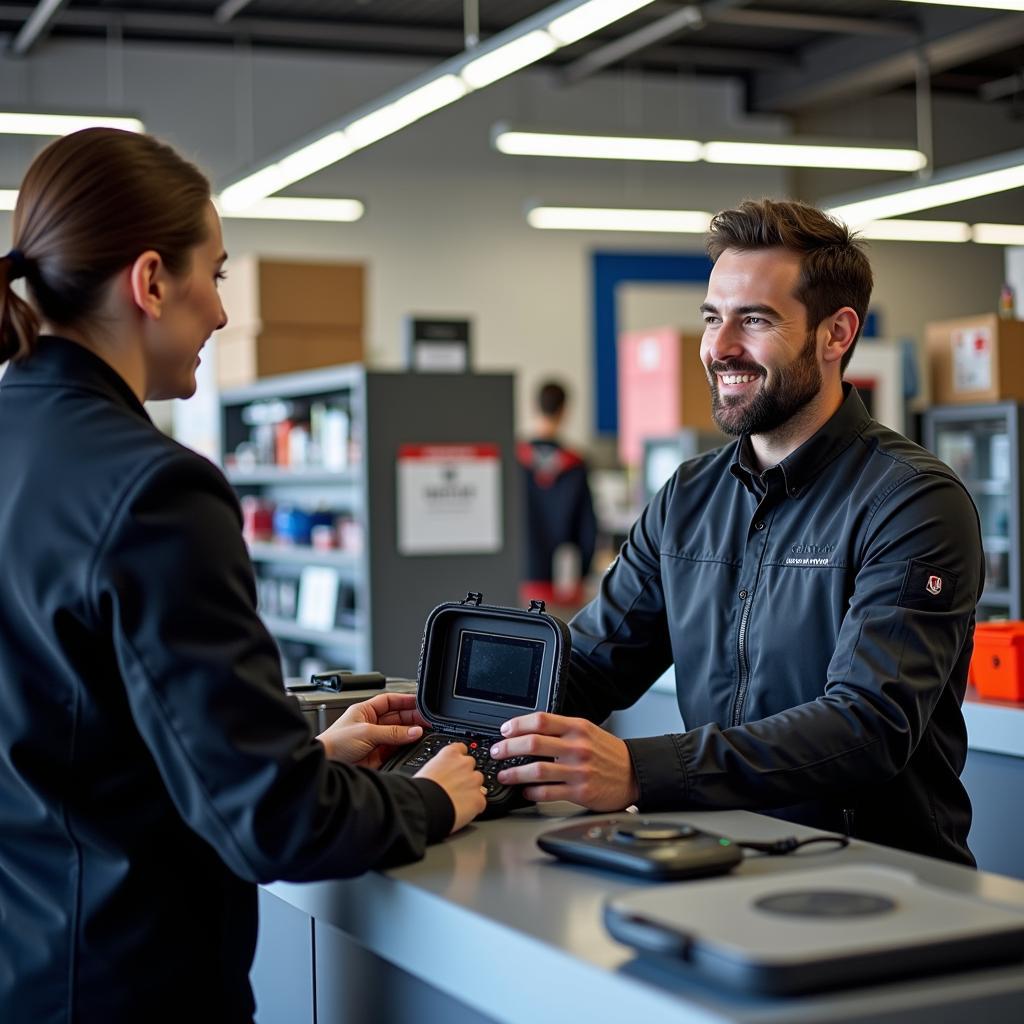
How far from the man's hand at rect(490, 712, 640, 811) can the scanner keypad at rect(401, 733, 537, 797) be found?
0.05ft

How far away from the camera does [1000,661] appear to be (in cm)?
338

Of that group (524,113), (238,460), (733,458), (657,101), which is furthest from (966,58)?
(733,458)

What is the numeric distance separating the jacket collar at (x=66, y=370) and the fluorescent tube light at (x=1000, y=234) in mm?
6738

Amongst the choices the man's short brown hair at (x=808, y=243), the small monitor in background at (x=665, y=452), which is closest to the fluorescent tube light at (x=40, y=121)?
the small monitor in background at (x=665, y=452)

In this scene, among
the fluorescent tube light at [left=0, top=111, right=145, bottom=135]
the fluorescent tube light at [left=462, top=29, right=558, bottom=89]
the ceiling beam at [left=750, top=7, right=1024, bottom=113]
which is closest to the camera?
the fluorescent tube light at [left=462, top=29, right=558, bottom=89]

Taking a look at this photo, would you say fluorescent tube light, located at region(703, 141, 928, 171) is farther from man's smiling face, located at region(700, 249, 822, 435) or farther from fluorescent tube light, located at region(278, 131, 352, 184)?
man's smiling face, located at region(700, 249, 822, 435)

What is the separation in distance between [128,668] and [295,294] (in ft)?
18.8

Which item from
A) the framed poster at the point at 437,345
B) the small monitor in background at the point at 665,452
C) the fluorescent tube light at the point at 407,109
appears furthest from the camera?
the small monitor in background at the point at 665,452

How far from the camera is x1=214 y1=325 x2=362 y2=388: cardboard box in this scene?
6.96 metres

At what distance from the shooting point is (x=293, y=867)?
1.43 m

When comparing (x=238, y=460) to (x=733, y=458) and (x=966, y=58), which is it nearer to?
(x=733, y=458)

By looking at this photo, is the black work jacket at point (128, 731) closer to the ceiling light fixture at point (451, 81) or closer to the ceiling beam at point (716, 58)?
the ceiling light fixture at point (451, 81)

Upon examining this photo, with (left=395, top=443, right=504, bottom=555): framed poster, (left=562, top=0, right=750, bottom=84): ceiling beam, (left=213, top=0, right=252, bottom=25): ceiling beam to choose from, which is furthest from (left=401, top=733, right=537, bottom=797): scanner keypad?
(left=213, top=0, right=252, bottom=25): ceiling beam

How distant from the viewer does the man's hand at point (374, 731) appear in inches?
74.9
